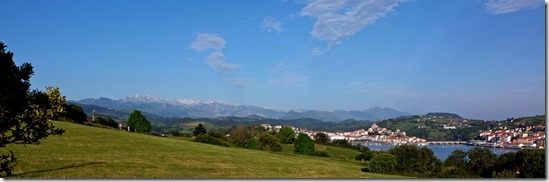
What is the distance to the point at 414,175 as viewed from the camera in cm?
1124

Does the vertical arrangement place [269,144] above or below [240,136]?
below

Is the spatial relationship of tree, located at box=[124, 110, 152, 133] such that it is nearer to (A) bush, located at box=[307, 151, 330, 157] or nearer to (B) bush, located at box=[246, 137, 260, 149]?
(B) bush, located at box=[246, 137, 260, 149]

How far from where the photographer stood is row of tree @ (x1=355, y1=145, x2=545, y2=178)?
10.4 meters

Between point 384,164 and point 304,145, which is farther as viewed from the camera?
point 304,145

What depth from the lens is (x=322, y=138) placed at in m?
42.6

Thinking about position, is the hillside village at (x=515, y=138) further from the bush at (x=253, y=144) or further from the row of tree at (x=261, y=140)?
the bush at (x=253, y=144)

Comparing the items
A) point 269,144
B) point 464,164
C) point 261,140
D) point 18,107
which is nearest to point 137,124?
point 261,140

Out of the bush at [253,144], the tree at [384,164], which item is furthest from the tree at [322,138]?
the tree at [384,164]

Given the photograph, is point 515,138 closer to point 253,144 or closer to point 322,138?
point 253,144

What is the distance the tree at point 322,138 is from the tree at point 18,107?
124 feet

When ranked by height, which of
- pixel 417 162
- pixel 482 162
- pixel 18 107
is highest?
pixel 18 107

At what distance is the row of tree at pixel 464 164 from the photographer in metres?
10.4

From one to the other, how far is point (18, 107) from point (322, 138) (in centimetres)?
3936

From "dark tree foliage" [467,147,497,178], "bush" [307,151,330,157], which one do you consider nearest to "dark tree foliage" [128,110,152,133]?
"bush" [307,151,330,157]
